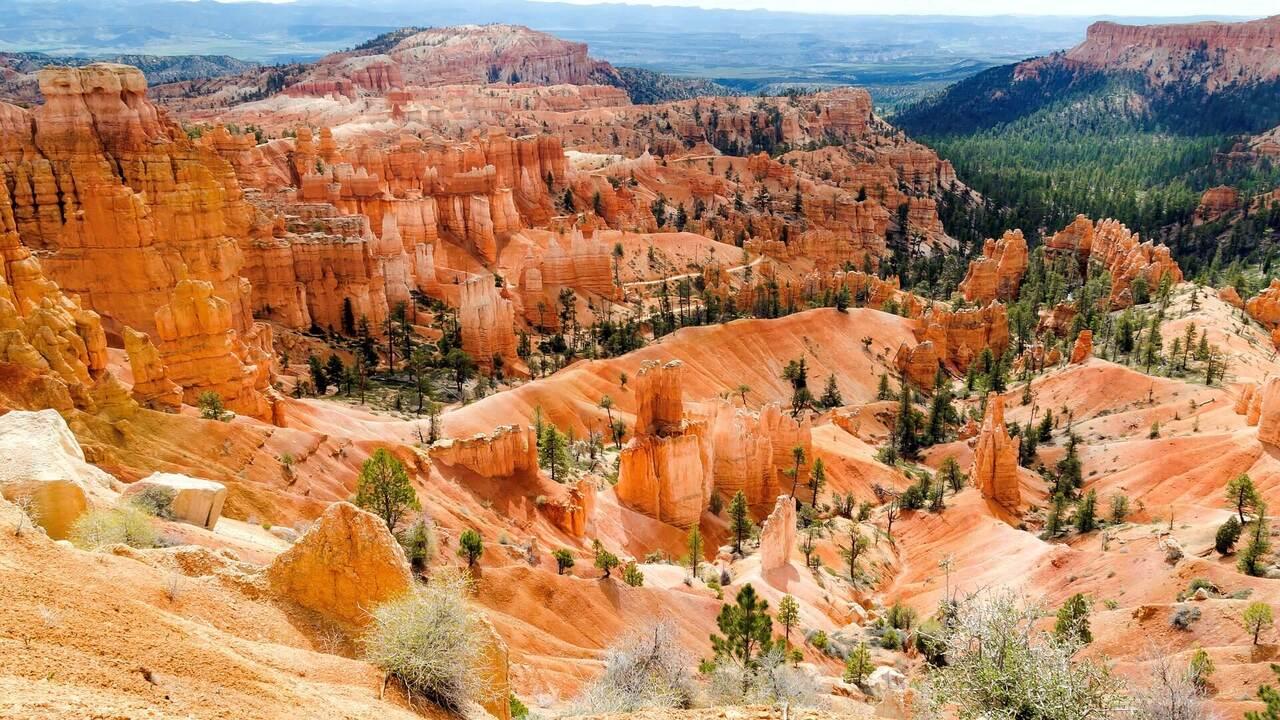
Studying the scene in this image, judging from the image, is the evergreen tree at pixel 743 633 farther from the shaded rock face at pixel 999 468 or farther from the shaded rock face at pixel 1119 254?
the shaded rock face at pixel 1119 254

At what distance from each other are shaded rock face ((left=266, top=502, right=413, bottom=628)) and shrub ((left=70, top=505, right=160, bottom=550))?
2.78 meters

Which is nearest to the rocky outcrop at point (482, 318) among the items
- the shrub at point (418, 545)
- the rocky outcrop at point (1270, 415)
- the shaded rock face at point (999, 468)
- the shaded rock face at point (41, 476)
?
the shaded rock face at point (999, 468)

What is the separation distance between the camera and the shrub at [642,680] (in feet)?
67.1

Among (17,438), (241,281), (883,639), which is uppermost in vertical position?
(17,438)

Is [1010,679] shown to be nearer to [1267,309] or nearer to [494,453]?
[494,453]

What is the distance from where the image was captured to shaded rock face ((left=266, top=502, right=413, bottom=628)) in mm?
16844

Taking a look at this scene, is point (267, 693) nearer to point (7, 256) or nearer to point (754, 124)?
point (7, 256)

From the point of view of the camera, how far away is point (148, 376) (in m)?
30.9

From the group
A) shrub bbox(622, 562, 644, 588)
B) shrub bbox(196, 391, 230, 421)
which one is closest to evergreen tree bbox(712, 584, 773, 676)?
shrub bbox(622, 562, 644, 588)

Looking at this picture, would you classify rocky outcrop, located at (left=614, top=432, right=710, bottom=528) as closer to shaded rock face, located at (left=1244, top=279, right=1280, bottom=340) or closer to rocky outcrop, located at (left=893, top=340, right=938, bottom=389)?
rocky outcrop, located at (left=893, top=340, right=938, bottom=389)

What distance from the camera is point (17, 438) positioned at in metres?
18.5

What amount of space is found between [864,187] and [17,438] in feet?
451

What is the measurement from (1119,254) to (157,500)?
10469 cm

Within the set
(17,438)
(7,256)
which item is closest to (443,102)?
(7,256)
